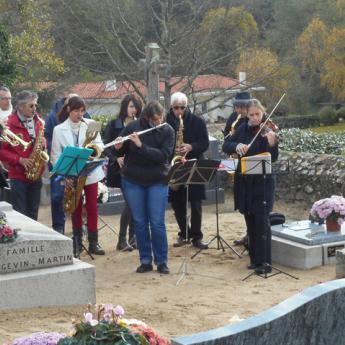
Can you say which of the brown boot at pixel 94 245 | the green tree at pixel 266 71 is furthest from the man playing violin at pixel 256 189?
the green tree at pixel 266 71

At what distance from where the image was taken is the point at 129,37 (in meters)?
22.9

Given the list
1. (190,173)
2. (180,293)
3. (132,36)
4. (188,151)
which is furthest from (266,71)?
(180,293)

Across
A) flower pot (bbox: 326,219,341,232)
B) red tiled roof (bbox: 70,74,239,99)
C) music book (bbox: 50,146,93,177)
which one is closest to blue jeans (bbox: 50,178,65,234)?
music book (bbox: 50,146,93,177)

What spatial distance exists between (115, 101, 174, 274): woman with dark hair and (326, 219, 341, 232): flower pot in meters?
1.84

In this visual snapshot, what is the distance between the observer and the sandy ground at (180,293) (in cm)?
635

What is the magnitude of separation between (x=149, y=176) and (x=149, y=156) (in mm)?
205

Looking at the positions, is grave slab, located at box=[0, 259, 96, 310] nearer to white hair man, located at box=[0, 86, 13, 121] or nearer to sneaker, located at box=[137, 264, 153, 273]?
sneaker, located at box=[137, 264, 153, 273]

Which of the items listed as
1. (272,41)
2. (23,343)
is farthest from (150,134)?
(272,41)

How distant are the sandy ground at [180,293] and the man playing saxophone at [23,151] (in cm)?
100

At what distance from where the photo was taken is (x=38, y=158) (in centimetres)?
880

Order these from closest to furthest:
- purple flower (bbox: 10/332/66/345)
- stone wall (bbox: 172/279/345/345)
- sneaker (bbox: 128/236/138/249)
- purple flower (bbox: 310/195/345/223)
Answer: stone wall (bbox: 172/279/345/345) < purple flower (bbox: 10/332/66/345) < purple flower (bbox: 310/195/345/223) < sneaker (bbox: 128/236/138/249)

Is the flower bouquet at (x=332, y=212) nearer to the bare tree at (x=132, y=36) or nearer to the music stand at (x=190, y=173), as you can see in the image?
the music stand at (x=190, y=173)

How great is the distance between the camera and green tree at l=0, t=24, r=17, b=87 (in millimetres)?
18452

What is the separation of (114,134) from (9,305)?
3008 mm
